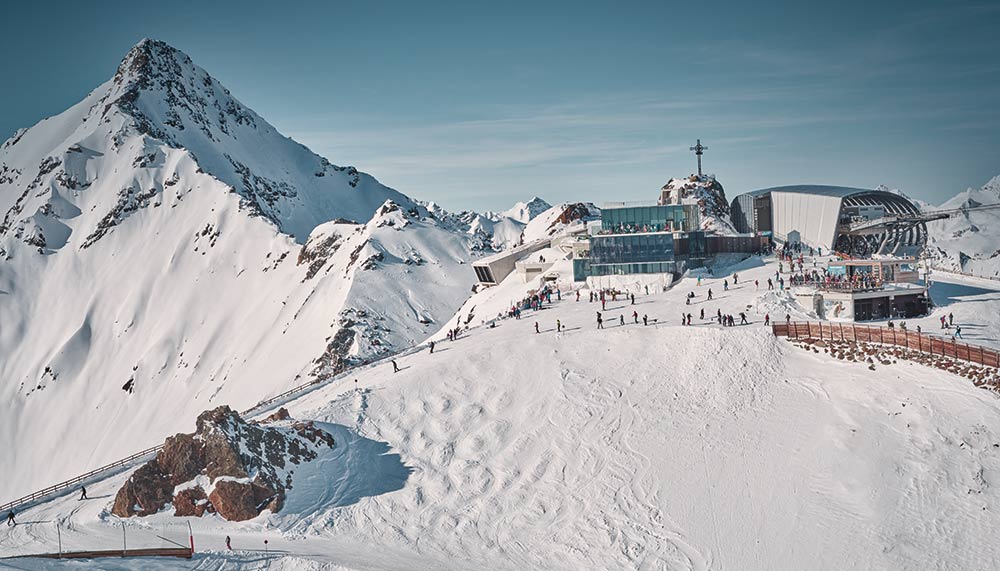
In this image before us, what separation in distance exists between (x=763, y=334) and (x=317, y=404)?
23914mm

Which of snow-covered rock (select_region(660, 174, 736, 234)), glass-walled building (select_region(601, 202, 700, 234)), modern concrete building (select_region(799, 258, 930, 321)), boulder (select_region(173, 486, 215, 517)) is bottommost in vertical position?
boulder (select_region(173, 486, 215, 517))

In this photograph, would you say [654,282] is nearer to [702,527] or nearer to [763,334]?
[763,334]

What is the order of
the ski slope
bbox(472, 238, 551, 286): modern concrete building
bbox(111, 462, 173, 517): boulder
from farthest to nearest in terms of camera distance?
bbox(472, 238, 551, 286): modern concrete building → bbox(111, 462, 173, 517): boulder → the ski slope

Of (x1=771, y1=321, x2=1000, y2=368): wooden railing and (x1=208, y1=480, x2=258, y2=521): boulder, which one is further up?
(x1=771, y1=321, x2=1000, y2=368): wooden railing

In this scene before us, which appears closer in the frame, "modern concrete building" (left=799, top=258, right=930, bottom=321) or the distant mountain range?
"modern concrete building" (left=799, top=258, right=930, bottom=321)

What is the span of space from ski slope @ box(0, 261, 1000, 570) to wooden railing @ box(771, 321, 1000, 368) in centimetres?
111

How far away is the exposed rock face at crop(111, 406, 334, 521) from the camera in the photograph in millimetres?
35562

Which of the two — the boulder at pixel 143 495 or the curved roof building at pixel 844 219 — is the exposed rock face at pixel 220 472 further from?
the curved roof building at pixel 844 219

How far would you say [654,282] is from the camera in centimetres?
6450

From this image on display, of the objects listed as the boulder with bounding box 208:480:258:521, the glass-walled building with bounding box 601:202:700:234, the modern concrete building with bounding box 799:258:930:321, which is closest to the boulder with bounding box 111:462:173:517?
the boulder with bounding box 208:480:258:521

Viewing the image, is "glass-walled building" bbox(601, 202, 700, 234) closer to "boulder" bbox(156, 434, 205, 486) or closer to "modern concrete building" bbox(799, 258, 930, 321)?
"modern concrete building" bbox(799, 258, 930, 321)

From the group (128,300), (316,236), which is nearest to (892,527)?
(316,236)

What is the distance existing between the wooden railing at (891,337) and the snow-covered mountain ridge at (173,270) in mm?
48542

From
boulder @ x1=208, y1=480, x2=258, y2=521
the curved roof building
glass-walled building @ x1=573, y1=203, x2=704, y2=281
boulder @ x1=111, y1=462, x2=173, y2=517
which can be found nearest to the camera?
boulder @ x1=208, y1=480, x2=258, y2=521
